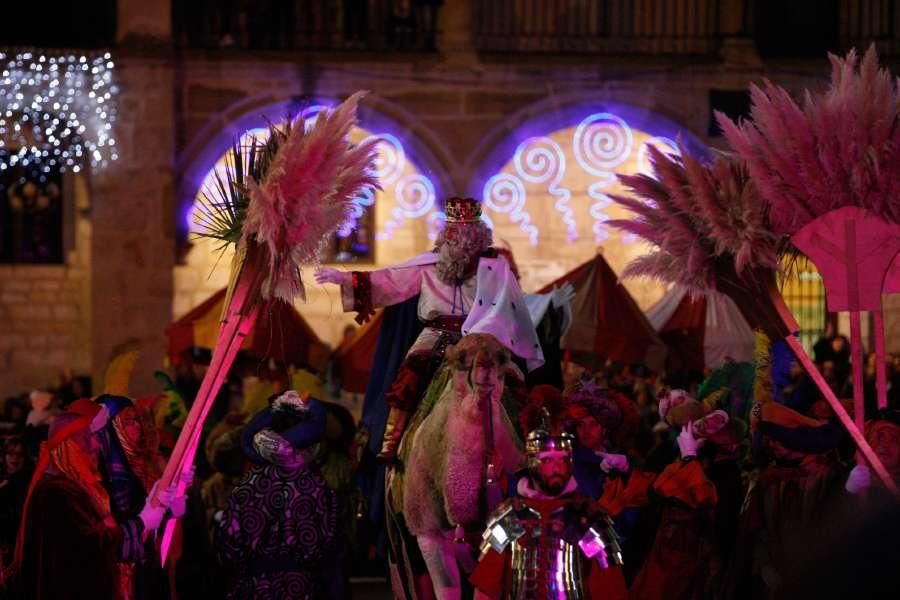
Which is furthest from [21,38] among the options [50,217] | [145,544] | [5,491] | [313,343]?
[145,544]

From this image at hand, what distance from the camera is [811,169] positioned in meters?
9.11

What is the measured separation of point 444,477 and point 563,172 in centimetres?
1363

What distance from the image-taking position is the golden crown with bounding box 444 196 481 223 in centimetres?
992

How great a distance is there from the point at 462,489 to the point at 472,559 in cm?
56

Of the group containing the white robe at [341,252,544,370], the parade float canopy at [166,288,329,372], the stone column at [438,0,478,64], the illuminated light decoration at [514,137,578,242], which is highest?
the stone column at [438,0,478,64]

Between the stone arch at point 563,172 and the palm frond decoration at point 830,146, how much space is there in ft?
38.6

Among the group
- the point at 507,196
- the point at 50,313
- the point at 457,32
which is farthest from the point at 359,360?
the point at 50,313

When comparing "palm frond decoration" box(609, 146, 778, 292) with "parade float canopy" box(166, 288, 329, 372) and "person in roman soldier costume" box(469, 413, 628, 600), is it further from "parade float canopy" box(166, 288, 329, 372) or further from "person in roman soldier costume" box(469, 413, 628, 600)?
"parade float canopy" box(166, 288, 329, 372)

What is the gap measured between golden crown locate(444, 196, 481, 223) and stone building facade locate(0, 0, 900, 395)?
10.9 m

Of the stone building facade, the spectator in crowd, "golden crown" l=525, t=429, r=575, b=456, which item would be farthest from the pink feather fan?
the stone building facade

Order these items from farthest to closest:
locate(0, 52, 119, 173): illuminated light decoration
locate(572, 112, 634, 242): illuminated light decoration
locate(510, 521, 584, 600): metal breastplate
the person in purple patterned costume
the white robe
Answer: locate(572, 112, 634, 242): illuminated light decoration, locate(0, 52, 119, 173): illuminated light decoration, the person in purple patterned costume, the white robe, locate(510, 521, 584, 600): metal breastplate

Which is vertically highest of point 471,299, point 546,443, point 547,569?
point 471,299

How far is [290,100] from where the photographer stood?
2091cm

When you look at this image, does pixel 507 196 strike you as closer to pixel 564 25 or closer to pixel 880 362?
pixel 564 25
